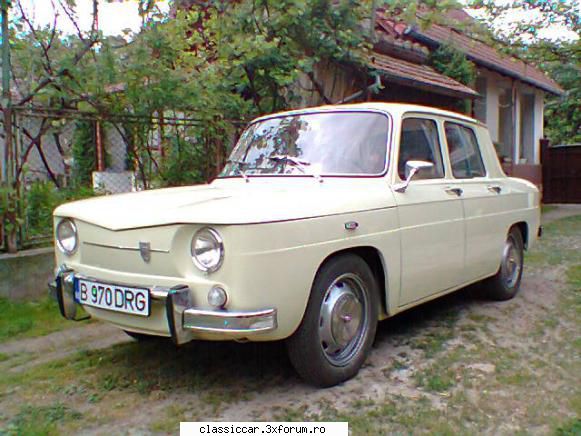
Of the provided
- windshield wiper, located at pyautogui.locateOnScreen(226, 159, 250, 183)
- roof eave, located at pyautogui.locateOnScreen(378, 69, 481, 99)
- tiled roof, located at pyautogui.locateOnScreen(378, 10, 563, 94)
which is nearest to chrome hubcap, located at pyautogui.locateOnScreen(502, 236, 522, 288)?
windshield wiper, located at pyautogui.locateOnScreen(226, 159, 250, 183)

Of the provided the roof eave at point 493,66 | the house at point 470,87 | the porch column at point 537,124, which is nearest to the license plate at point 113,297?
the house at point 470,87

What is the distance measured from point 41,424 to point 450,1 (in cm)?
771

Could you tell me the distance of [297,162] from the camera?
4.34 metres

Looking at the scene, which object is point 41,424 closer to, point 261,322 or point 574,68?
point 261,322

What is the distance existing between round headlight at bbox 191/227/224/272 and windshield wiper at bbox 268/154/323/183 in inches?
48.7

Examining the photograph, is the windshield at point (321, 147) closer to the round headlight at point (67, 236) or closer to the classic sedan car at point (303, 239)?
the classic sedan car at point (303, 239)

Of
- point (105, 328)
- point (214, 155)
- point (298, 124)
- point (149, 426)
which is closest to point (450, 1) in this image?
point (214, 155)

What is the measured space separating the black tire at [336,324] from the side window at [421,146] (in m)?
0.96

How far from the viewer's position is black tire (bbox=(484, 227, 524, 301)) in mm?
5680

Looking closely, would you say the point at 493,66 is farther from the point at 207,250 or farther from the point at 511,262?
the point at 207,250

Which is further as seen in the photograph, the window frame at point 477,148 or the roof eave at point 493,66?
the roof eave at point 493,66

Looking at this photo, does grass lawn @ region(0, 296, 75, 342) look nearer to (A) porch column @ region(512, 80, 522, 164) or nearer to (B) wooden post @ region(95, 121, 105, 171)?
(B) wooden post @ region(95, 121, 105, 171)

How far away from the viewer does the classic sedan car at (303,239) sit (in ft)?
10.2

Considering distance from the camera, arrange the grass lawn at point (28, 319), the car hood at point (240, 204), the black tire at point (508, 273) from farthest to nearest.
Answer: the black tire at point (508, 273) < the grass lawn at point (28, 319) < the car hood at point (240, 204)
